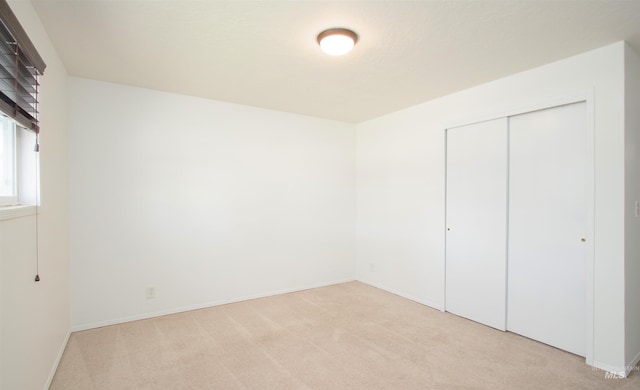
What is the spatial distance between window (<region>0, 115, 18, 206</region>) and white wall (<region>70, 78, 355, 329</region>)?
1.23 meters

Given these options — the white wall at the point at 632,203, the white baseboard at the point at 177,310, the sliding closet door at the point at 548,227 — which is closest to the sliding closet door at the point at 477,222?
the sliding closet door at the point at 548,227

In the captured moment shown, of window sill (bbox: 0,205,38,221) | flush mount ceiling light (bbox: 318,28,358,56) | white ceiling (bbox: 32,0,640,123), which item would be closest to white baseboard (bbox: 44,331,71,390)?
window sill (bbox: 0,205,38,221)

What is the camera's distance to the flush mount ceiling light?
7.07 ft

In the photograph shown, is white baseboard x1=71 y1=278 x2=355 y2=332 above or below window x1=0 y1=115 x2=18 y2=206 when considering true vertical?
below

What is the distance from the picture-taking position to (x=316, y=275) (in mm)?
4531

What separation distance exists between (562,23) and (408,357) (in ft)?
8.74

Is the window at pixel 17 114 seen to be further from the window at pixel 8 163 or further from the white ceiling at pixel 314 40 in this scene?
the white ceiling at pixel 314 40

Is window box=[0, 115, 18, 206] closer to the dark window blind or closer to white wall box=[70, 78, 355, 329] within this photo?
the dark window blind

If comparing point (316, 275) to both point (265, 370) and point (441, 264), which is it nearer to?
point (441, 264)

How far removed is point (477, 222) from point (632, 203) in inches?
46.6

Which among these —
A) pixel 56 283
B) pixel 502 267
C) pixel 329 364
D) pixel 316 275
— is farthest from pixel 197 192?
pixel 502 267

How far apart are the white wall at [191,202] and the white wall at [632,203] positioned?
3.18m

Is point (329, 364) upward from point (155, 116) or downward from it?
downward

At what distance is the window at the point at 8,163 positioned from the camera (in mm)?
1779
